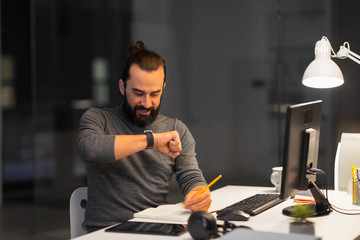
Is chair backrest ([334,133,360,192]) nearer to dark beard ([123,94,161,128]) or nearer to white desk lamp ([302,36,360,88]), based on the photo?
white desk lamp ([302,36,360,88])

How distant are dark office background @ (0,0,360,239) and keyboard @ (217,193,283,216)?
122 centimetres

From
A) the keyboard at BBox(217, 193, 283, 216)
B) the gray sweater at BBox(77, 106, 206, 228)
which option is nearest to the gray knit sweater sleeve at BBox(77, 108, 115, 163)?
the gray sweater at BBox(77, 106, 206, 228)

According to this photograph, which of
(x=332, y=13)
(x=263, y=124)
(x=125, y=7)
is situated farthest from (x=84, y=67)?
(x=332, y=13)

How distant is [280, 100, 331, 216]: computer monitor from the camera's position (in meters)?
2.10

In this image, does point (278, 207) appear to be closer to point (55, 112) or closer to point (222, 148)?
point (222, 148)

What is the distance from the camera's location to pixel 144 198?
261cm

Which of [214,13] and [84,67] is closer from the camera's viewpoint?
[214,13]

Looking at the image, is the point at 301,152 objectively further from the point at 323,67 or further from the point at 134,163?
the point at 134,163

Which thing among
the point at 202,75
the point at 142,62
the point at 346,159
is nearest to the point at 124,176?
the point at 142,62

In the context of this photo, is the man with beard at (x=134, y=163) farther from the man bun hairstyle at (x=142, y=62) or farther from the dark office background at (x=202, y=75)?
the dark office background at (x=202, y=75)

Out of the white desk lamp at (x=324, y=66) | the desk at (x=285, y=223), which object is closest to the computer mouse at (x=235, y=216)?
the desk at (x=285, y=223)

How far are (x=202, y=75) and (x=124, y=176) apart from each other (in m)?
1.75

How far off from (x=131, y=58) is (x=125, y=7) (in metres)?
2.39

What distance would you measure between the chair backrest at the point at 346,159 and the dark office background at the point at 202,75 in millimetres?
730
